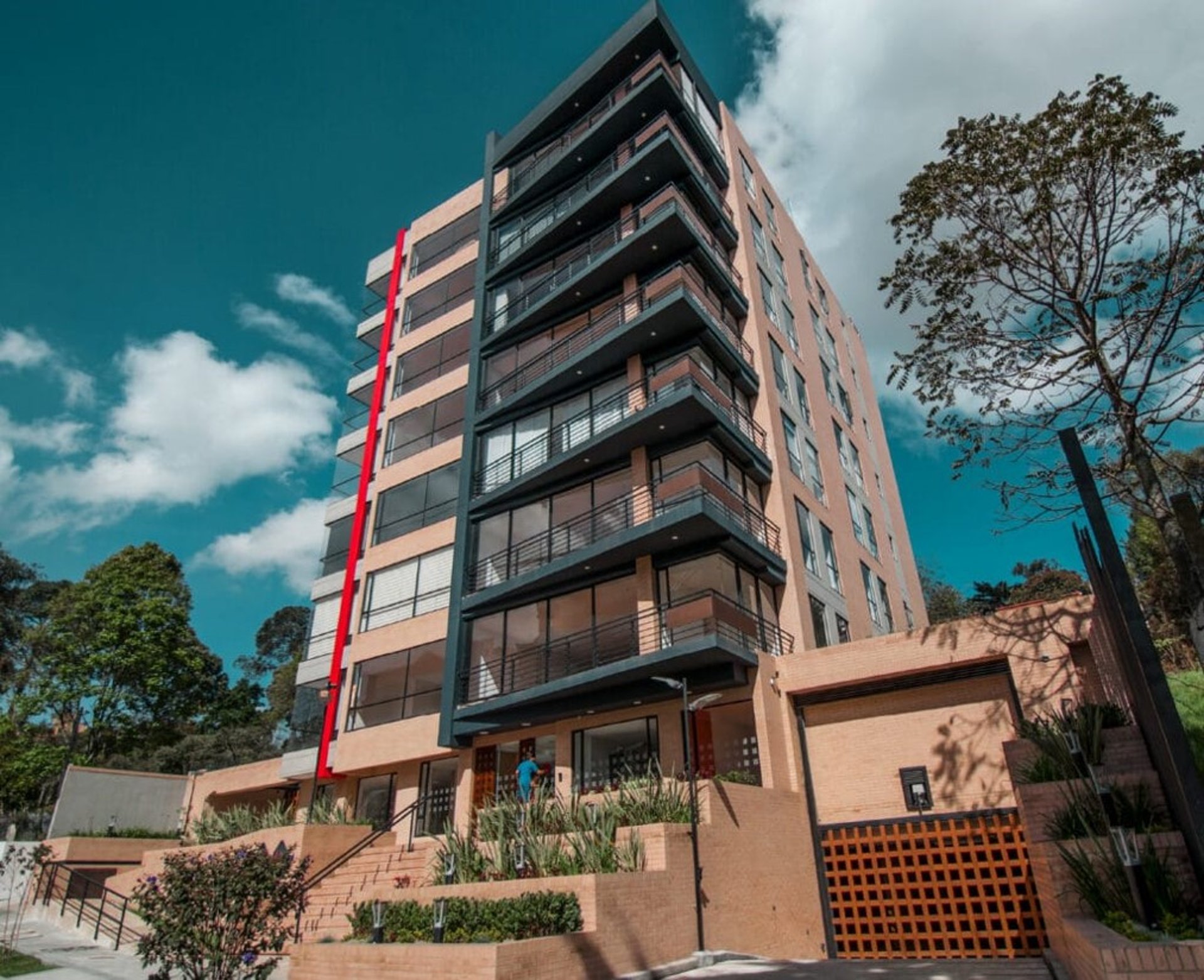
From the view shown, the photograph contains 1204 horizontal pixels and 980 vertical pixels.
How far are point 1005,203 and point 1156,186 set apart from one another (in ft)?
6.94

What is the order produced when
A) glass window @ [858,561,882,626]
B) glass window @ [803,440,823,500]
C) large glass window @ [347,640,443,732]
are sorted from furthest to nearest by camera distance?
glass window @ [858,561,882,626], glass window @ [803,440,823,500], large glass window @ [347,640,443,732]

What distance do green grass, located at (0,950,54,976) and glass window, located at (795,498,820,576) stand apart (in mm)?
18025

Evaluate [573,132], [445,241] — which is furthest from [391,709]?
[573,132]

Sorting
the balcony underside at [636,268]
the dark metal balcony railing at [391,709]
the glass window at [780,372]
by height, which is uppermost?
the balcony underside at [636,268]

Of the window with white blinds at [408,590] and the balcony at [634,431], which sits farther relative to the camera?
the window with white blinds at [408,590]

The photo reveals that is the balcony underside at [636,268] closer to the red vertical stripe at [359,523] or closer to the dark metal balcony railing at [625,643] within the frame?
the red vertical stripe at [359,523]

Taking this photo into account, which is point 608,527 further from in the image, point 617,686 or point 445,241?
point 445,241

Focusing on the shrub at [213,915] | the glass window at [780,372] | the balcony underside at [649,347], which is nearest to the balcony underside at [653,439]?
the balcony underside at [649,347]

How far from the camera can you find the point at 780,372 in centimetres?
2402

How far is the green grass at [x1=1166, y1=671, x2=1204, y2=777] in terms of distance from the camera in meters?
11.2

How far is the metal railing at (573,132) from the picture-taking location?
24.6 metres

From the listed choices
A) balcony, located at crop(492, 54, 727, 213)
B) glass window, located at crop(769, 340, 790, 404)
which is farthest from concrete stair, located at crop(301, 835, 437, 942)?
balcony, located at crop(492, 54, 727, 213)

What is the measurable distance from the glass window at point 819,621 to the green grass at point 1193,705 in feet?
24.1

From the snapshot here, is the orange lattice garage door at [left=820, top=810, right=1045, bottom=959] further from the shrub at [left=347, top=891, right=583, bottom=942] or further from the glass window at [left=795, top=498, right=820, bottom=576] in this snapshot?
the glass window at [left=795, top=498, right=820, bottom=576]
